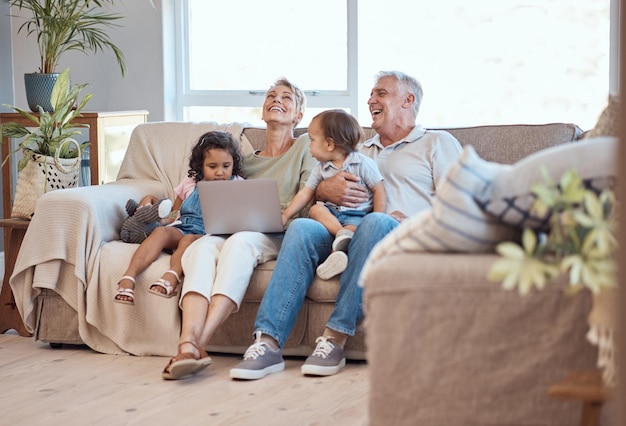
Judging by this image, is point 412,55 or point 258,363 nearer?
point 258,363

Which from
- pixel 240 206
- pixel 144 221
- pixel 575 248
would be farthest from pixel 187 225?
pixel 575 248

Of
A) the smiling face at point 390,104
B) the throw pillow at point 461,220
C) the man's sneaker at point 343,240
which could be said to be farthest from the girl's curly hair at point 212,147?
the throw pillow at point 461,220

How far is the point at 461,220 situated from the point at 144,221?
224cm

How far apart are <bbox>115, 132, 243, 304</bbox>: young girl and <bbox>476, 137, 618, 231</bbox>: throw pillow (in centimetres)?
197

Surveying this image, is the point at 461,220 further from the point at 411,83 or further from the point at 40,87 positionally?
the point at 40,87

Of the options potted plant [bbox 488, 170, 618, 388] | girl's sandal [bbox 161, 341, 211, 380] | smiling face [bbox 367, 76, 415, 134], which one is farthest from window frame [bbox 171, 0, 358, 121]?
potted plant [bbox 488, 170, 618, 388]

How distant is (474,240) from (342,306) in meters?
1.60

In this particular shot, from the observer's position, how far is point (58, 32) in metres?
4.73

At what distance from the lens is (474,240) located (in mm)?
1665

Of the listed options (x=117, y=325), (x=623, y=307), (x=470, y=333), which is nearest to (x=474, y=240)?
(x=470, y=333)

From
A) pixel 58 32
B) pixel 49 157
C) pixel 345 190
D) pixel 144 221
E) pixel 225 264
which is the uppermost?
pixel 58 32

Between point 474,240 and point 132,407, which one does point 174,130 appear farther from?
point 474,240

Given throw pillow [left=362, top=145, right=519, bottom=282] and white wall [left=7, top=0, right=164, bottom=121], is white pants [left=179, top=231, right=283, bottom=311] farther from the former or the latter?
white wall [left=7, top=0, right=164, bottom=121]

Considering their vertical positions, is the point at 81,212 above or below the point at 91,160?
below
